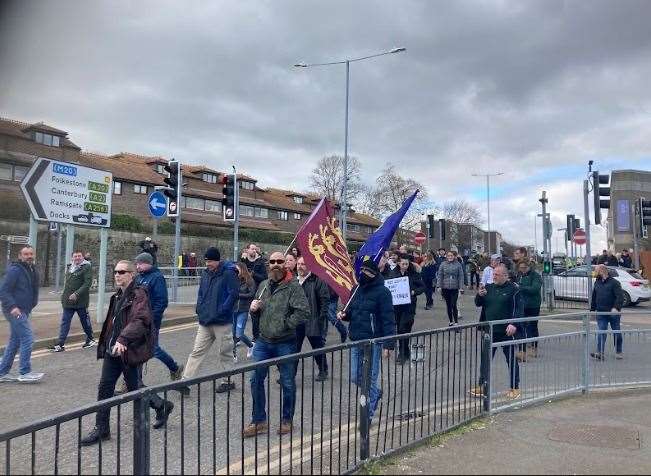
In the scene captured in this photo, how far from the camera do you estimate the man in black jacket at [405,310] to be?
4855 millimetres

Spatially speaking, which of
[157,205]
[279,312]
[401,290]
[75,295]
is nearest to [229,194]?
[157,205]

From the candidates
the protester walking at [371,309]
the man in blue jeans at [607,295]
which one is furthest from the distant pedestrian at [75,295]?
the man in blue jeans at [607,295]

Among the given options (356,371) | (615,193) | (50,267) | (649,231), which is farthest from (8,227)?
(615,193)

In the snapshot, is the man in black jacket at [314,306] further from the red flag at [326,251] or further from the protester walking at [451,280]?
the protester walking at [451,280]

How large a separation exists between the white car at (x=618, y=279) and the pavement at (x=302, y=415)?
13925 mm

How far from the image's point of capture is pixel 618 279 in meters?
17.9

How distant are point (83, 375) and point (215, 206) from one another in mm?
49066

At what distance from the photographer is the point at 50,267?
31125 millimetres

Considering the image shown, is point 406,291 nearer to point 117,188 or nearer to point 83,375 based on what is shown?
point 83,375

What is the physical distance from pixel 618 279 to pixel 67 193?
637 inches

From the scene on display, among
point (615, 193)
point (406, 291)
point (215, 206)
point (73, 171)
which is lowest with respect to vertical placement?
point (406, 291)

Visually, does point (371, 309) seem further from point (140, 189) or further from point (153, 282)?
point (140, 189)

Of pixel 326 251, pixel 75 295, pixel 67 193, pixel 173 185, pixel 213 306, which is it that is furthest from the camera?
pixel 173 185

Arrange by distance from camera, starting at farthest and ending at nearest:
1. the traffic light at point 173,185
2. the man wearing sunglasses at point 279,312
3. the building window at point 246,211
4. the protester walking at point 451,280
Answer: the building window at point 246,211
the traffic light at point 173,185
the protester walking at point 451,280
the man wearing sunglasses at point 279,312
